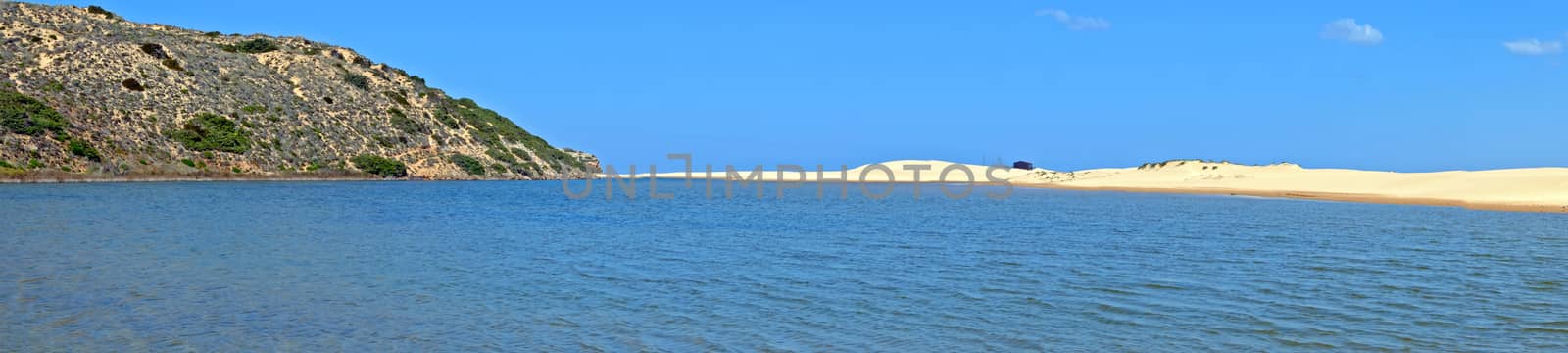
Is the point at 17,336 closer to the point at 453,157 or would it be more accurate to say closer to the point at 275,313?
the point at 275,313

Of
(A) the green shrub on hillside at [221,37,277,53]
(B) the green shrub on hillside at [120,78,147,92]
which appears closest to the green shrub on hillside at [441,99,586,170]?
(A) the green shrub on hillside at [221,37,277,53]

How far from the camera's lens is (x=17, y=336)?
1184cm

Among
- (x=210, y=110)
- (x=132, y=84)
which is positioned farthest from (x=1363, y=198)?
(x=132, y=84)

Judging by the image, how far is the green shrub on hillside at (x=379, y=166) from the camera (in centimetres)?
10639

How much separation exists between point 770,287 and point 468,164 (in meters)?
109

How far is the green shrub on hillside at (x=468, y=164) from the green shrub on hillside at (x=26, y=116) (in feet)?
134

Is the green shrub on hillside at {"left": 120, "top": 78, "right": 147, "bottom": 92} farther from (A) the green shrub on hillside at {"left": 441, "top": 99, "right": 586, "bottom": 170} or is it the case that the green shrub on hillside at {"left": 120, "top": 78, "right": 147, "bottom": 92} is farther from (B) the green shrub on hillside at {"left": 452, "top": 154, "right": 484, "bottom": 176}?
(A) the green shrub on hillside at {"left": 441, "top": 99, "right": 586, "bottom": 170}

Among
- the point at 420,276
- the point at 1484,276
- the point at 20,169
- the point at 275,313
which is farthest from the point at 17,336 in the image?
the point at 20,169

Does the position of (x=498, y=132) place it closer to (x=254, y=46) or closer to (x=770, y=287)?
(x=254, y=46)

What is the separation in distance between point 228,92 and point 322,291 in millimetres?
101175

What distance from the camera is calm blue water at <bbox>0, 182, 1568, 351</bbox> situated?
1234 cm

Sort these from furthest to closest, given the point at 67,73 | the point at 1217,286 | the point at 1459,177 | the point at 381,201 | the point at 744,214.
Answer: the point at 67,73
the point at 1459,177
the point at 381,201
the point at 744,214
the point at 1217,286

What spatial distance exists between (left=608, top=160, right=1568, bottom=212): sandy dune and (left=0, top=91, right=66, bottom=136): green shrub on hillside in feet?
272

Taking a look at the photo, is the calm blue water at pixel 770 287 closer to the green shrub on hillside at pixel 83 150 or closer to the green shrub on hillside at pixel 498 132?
the green shrub on hillside at pixel 83 150
